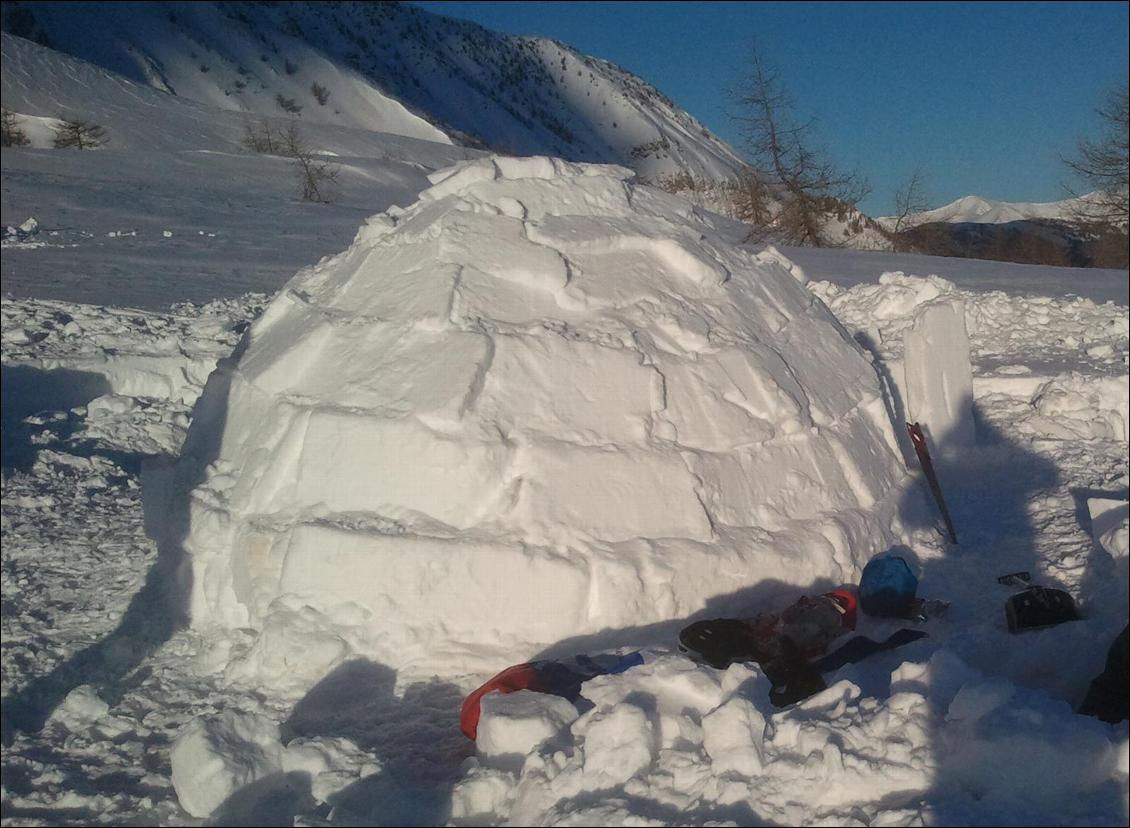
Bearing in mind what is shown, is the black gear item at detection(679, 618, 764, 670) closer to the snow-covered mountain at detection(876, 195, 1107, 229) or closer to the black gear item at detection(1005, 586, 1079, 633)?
the black gear item at detection(1005, 586, 1079, 633)

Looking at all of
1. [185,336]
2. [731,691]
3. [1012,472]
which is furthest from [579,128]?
[731,691]

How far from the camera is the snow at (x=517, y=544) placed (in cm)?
215

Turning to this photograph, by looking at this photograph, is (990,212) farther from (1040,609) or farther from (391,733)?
(391,733)

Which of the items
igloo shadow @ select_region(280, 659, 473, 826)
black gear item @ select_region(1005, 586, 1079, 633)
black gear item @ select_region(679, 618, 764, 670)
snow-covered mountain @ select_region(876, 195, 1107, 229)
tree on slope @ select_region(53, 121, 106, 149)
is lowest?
igloo shadow @ select_region(280, 659, 473, 826)

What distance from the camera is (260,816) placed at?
2.25m

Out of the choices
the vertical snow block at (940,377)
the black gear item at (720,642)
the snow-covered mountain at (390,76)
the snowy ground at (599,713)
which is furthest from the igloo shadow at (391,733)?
the vertical snow block at (940,377)

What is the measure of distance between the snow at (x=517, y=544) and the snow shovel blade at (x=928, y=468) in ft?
0.32

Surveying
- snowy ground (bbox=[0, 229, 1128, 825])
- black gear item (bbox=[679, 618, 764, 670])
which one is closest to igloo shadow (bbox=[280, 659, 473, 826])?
snowy ground (bbox=[0, 229, 1128, 825])

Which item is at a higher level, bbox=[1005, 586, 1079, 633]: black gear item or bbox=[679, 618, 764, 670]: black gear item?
bbox=[1005, 586, 1079, 633]: black gear item

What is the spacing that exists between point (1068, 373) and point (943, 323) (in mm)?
1333

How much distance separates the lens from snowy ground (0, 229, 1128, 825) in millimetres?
1998

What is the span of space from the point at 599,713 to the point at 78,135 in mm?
3028

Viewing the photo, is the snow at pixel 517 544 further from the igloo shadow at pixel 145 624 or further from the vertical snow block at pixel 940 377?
the vertical snow block at pixel 940 377

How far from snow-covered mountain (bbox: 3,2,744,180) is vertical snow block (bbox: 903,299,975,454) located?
12.3 ft
